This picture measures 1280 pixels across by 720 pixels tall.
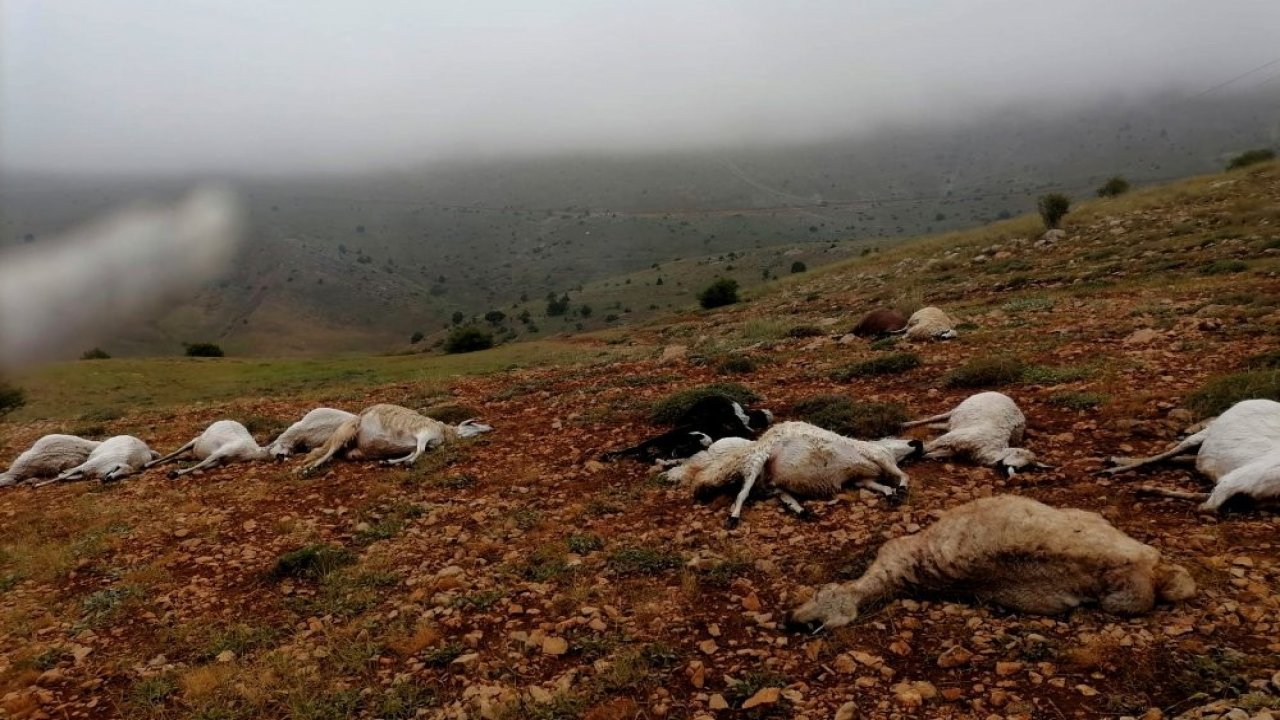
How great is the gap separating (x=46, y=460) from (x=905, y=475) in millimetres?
13706

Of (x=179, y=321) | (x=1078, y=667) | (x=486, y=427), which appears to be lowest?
(x=179, y=321)

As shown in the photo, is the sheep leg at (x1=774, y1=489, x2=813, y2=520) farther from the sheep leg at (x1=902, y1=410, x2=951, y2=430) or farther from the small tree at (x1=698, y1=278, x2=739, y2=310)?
the small tree at (x1=698, y1=278, x2=739, y2=310)

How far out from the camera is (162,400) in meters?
24.5

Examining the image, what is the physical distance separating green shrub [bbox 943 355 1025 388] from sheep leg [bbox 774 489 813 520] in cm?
505

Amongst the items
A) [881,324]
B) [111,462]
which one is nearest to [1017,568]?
[881,324]

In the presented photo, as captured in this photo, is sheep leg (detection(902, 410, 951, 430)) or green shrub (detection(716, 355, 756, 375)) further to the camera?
green shrub (detection(716, 355, 756, 375))

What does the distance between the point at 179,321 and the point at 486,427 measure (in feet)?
349

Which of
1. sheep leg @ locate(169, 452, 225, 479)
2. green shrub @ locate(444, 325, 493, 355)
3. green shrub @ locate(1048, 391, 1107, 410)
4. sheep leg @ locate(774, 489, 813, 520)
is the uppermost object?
green shrub @ locate(1048, 391, 1107, 410)

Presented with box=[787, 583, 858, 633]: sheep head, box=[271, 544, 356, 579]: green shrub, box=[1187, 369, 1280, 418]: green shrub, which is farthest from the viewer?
box=[1187, 369, 1280, 418]: green shrub

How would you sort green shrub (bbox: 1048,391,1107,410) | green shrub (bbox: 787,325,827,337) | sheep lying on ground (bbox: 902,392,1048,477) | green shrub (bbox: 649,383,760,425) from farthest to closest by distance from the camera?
green shrub (bbox: 787,325,827,337), green shrub (bbox: 649,383,760,425), green shrub (bbox: 1048,391,1107,410), sheep lying on ground (bbox: 902,392,1048,477)

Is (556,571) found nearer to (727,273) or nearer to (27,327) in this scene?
(27,327)

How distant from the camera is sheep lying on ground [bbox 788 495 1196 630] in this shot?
417 centimetres

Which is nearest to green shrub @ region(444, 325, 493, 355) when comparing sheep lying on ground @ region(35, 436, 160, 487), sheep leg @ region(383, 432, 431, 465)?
sheep lying on ground @ region(35, 436, 160, 487)

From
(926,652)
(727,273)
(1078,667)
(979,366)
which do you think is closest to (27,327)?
(926,652)
